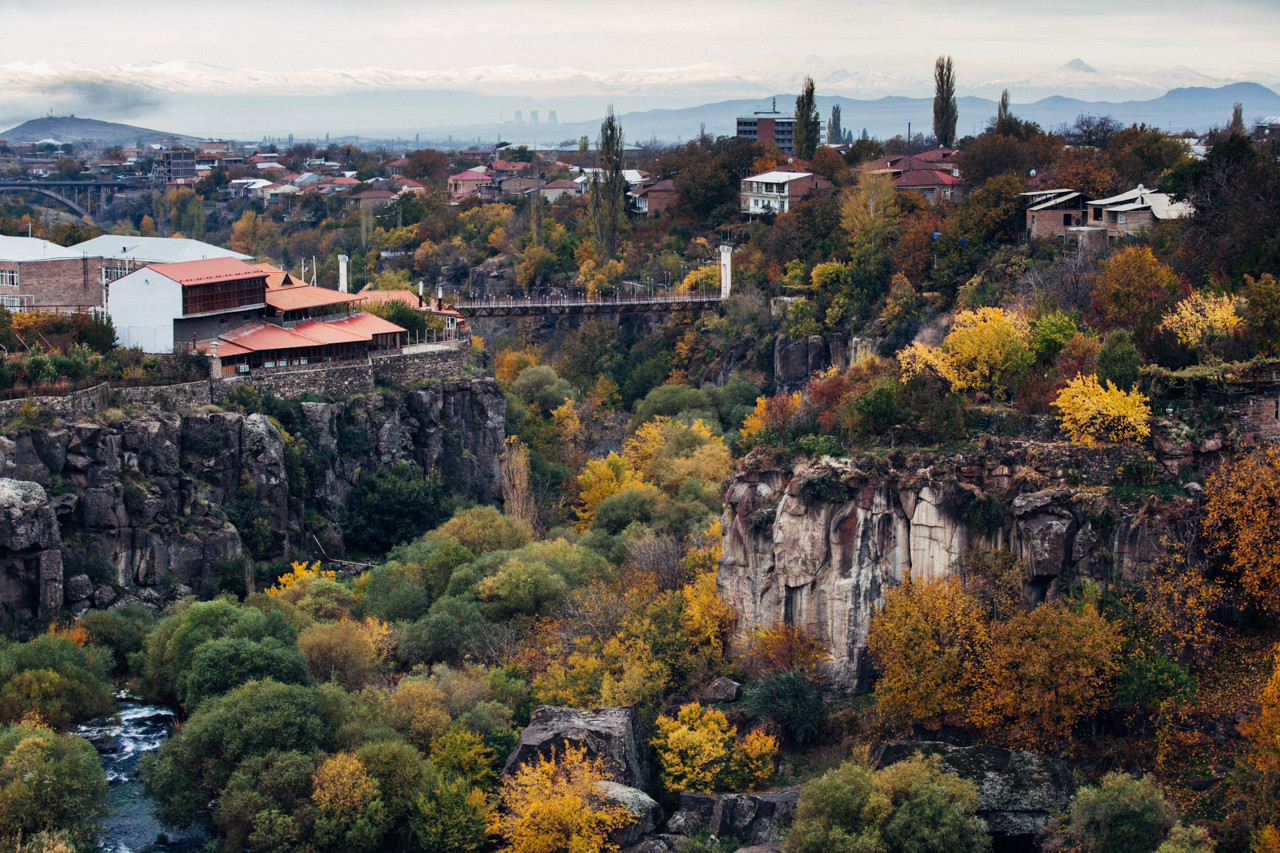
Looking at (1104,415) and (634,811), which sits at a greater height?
(1104,415)

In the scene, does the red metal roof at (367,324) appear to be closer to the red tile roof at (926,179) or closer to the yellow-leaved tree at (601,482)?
the yellow-leaved tree at (601,482)

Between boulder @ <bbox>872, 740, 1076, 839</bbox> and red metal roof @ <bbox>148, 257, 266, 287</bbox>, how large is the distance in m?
38.4

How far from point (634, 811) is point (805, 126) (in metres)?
79.8

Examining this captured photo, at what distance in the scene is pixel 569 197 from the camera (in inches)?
4838

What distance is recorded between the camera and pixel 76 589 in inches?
1802

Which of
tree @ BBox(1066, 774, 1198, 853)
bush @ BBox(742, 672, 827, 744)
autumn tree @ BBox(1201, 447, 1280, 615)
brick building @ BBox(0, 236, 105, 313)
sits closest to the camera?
tree @ BBox(1066, 774, 1198, 853)

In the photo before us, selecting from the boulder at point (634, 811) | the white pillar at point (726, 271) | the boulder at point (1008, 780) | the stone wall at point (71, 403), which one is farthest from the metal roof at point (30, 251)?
the boulder at point (1008, 780)

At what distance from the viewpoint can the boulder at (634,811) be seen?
98.7ft

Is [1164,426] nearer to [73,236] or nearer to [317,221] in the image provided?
[73,236]

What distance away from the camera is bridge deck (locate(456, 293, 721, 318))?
7981cm

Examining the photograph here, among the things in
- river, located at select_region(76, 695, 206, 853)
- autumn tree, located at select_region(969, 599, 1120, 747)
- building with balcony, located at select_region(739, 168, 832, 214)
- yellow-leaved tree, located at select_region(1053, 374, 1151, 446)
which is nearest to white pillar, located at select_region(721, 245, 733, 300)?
building with balcony, located at select_region(739, 168, 832, 214)

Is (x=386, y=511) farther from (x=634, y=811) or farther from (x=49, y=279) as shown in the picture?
(x=634, y=811)

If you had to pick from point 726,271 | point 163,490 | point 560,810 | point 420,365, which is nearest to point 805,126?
point 726,271

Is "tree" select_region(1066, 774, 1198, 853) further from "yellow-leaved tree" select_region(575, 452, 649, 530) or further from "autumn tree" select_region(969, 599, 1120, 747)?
"yellow-leaved tree" select_region(575, 452, 649, 530)
